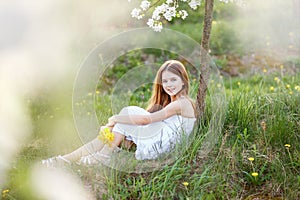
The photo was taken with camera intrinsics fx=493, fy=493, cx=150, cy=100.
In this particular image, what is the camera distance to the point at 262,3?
307 inches

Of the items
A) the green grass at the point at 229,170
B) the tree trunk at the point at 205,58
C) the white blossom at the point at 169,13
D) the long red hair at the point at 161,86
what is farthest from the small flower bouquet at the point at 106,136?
the white blossom at the point at 169,13

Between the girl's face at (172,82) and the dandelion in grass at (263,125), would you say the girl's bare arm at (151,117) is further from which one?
the dandelion in grass at (263,125)

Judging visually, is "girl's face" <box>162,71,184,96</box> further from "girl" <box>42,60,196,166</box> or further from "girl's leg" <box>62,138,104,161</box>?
"girl's leg" <box>62,138,104,161</box>

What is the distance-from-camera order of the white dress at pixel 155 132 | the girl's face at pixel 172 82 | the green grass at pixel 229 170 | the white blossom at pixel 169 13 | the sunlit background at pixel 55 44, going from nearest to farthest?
the green grass at pixel 229 170, the white blossom at pixel 169 13, the white dress at pixel 155 132, the girl's face at pixel 172 82, the sunlit background at pixel 55 44

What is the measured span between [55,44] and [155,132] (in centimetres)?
375

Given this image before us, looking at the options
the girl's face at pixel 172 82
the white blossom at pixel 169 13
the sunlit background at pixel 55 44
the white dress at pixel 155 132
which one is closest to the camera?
the white blossom at pixel 169 13

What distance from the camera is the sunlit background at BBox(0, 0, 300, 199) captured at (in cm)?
422

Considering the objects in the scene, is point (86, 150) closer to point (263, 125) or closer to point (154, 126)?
point (154, 126)

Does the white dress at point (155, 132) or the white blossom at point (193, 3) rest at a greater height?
the white blossom at point (193, 3)

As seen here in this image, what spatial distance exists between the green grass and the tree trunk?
4.8 inches

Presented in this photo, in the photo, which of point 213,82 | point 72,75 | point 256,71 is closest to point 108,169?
point 213,82

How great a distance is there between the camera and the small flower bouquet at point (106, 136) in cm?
316

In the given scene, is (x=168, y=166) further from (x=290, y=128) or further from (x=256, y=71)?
(x=256, y=71)

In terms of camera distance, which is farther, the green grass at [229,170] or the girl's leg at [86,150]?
the girl's leg at [86,150]
